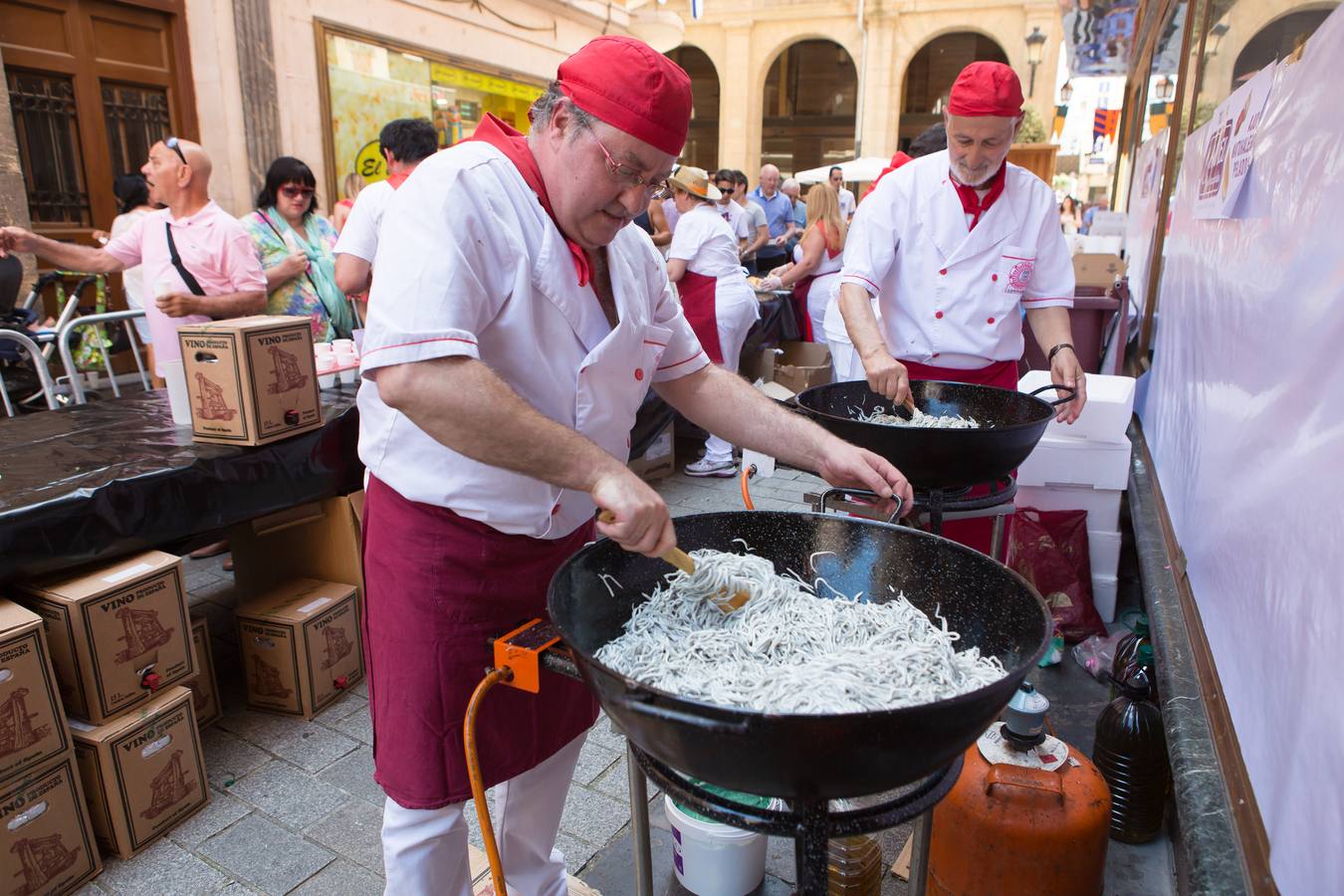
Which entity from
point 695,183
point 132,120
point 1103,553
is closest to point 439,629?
point 1103,553

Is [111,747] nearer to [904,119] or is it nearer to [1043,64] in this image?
[1043,64]

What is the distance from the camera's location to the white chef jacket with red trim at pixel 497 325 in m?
1.29

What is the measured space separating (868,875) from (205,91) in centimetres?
766

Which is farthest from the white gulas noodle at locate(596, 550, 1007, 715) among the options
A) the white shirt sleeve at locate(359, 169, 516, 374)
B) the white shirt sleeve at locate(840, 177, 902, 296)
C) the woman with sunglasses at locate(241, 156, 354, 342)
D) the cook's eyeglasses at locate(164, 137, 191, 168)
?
the woman with sunglasses at locate(241, 156, 354, 342)

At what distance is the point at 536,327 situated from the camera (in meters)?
1.48

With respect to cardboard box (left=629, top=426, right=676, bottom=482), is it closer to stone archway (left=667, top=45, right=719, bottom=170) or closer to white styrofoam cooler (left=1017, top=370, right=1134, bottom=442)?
white styrofoam cooler (left=1017, top=370, right=1134, bottom=442)

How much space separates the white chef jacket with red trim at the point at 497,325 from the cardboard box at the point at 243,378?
131cm

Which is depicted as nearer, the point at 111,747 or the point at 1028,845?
the point at 1028,845

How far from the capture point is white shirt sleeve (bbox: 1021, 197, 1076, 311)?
2.87 meters

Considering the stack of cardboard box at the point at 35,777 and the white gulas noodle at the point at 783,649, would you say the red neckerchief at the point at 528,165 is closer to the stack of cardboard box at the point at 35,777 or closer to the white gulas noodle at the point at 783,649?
the white gulas noodle at the point at 783,649

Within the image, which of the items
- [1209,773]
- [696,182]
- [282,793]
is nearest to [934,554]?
[1209,773]

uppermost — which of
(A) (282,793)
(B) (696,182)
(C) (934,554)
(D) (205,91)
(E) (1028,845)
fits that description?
(D) (205,91)

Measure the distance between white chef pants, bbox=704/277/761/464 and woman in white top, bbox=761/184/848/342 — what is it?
123cm

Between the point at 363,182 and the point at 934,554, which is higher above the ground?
the point at 363,182
